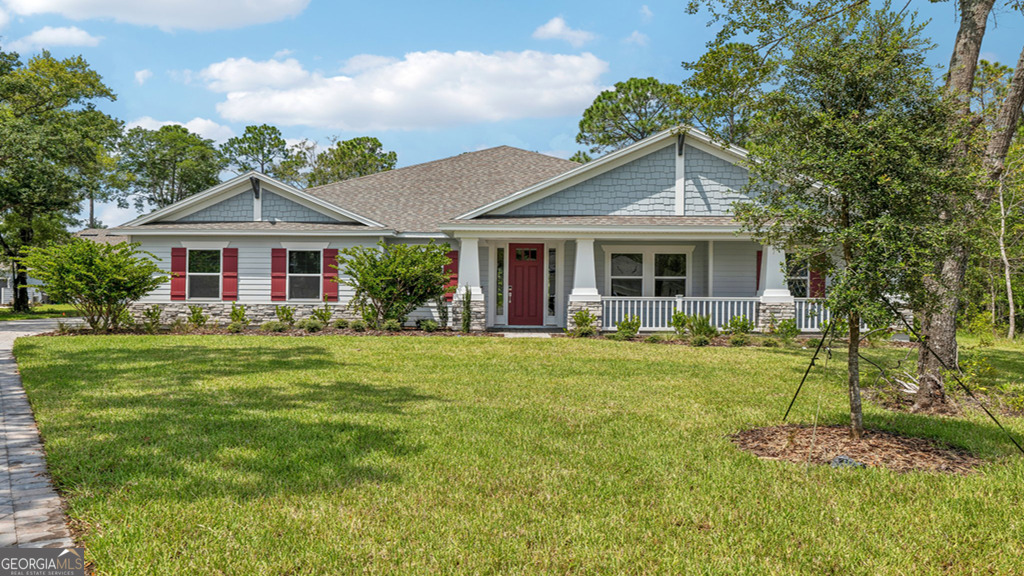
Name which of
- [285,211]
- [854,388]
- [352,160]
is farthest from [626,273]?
[352,160]

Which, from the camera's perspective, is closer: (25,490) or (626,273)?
(25,490)

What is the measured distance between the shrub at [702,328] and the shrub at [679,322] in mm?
129

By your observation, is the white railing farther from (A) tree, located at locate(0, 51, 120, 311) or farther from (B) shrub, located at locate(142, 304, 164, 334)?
(A) tree, located at locate(0, 51, 120, 311)

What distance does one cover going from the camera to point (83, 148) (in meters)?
24.3

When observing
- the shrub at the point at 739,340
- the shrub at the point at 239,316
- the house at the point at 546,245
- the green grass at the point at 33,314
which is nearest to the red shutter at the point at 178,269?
the house at the point at 546,245

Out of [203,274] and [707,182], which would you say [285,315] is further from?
[707,182]

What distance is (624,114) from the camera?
105 feet

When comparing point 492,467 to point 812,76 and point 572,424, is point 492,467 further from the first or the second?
point 812,76

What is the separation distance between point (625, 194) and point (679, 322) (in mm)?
3885

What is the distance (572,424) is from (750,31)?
7.86m

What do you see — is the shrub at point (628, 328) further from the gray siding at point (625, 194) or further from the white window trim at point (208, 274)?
the white window trim at point (208, 274)

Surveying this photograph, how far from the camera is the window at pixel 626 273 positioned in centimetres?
1725

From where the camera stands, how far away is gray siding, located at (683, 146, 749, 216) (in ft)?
53.6

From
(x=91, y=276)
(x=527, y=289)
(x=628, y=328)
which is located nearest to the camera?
(x=91, y=276)
